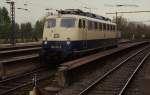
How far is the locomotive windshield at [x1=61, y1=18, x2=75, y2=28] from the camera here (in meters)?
22.4

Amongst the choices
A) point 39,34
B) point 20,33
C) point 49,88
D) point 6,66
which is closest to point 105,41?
point 6,66

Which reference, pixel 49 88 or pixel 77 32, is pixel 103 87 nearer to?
pixel 49 88

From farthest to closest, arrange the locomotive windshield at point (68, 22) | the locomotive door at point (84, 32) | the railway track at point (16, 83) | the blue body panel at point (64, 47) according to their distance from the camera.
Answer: the locomotive door at point (84, 32) < the locomotive windshield at point (68, 22) < the blue body panel at point (64, 47) < the railway track at point (16, 83)

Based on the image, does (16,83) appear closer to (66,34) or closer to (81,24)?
(66,34)

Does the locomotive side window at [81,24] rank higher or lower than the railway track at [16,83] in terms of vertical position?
higher

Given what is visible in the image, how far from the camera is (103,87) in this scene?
14.7 m

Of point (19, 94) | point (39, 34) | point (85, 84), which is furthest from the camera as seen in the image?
point (39, 34)

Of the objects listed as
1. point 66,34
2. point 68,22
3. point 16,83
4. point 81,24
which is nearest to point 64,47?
point 66,34

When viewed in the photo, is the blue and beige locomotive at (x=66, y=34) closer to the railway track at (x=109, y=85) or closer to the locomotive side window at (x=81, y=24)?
the locomotive side window at (x=81, y=24)

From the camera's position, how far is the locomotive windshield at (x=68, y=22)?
22.4m

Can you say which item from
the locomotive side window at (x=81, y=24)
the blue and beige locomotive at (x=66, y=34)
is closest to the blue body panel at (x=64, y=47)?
the blue and beige locomotive at (x=66, y=34)

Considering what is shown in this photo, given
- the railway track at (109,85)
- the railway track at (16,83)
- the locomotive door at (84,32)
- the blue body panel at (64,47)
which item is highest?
the locomotive door at (84,32)

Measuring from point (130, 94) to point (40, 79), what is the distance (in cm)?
497

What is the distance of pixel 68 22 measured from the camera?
22562 mm
